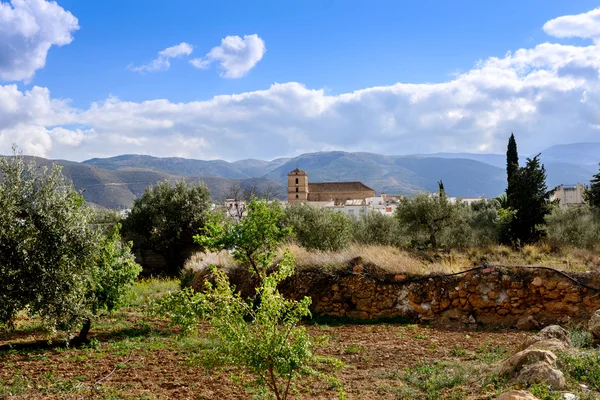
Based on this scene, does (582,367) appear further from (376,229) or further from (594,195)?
(594,195)

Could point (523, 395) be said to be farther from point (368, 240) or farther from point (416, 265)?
point (368, 240)

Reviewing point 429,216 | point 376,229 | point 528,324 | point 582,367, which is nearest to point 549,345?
point 582,367

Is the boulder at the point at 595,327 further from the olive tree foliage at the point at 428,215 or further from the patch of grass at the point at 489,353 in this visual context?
the olive tree foliage at the point at 428,215

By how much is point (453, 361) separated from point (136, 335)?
757 centimetres

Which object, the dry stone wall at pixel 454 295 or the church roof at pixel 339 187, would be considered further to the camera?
the church roof at pixel 339 187

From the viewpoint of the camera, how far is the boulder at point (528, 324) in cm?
1179

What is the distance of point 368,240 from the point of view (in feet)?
81.8

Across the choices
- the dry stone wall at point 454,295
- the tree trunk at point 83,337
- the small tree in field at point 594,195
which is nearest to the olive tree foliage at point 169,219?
the dry stone wall at point 454,295

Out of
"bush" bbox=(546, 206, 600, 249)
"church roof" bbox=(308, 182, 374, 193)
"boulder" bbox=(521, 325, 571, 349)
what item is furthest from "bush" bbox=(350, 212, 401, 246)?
"church roof" bbox=(308, 182, 374, 193)

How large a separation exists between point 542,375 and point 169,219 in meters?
24.8

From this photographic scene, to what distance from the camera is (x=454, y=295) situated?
12.9 m

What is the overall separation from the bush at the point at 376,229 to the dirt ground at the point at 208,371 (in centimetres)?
1301

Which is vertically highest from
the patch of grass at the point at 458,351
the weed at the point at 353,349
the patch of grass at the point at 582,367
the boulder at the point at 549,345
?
the patch of grass at the point at 582,367

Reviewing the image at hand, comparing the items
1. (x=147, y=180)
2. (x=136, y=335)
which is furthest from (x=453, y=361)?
(x=147, y=180)
